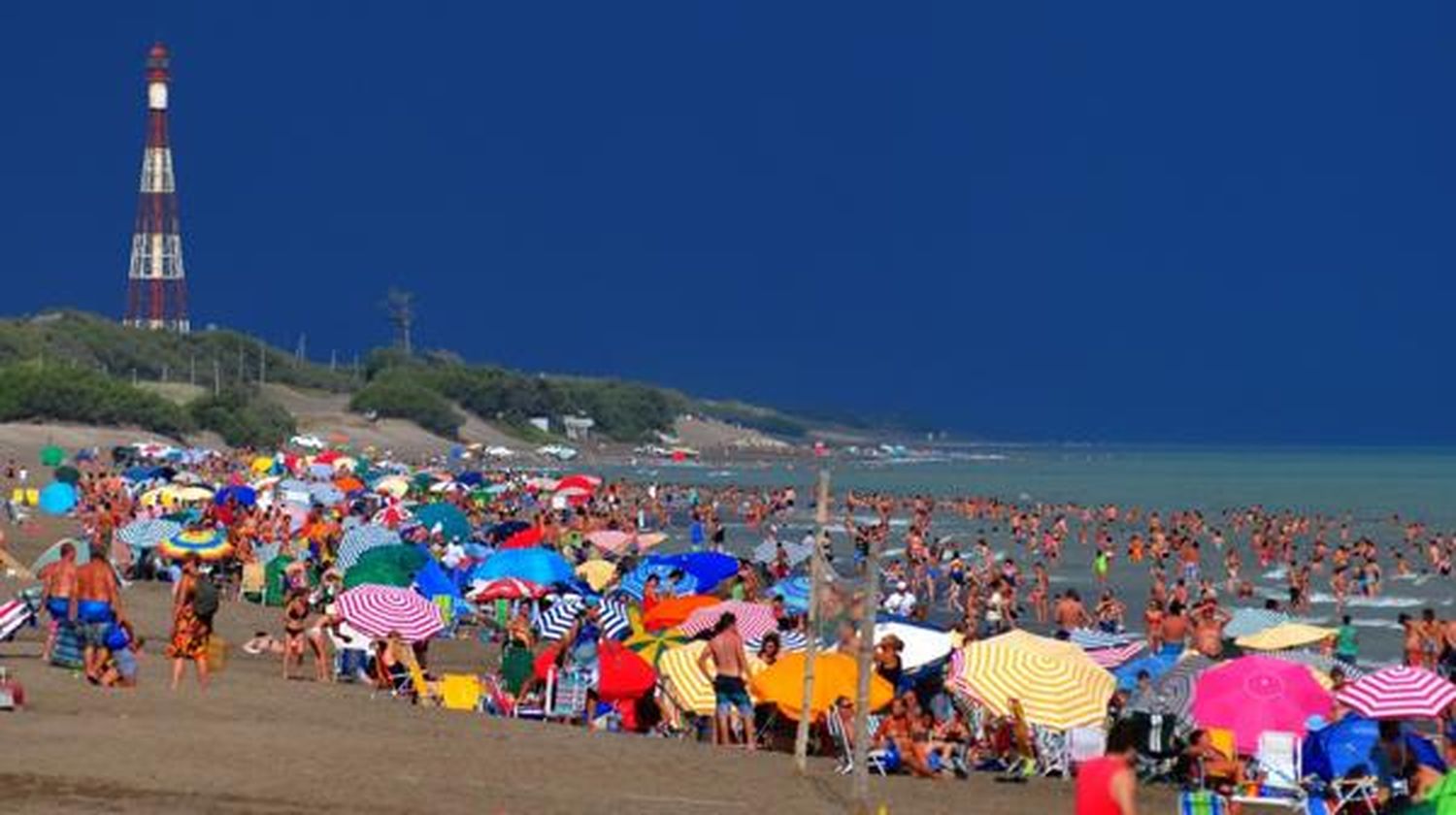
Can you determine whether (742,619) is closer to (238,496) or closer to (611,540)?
(611,540)

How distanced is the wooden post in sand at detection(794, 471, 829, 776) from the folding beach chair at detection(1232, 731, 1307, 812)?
2818 mm

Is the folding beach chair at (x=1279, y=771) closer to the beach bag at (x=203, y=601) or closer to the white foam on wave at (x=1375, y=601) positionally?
the beach bag at (x=203, y=601)

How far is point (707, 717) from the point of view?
1519 cm

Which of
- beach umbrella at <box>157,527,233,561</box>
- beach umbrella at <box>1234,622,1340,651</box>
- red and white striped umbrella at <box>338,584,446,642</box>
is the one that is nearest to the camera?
red and white striped umbrella at <box>338,584,446,642</box>

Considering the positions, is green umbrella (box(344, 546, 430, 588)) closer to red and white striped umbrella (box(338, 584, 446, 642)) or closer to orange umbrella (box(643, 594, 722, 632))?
orange umbrella (box(643, 594, 722, 632))

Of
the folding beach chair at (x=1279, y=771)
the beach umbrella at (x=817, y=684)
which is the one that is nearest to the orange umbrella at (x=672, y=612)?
the beach umbrella at (x=817, y=684)

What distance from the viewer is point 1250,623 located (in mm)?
20953

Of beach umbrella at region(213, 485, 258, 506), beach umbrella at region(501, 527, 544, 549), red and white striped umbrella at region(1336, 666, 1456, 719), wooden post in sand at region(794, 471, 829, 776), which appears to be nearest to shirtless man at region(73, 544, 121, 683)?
wooden post in sand at region(794, 471, 829, 776)

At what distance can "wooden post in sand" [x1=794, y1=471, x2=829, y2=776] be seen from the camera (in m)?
11.6

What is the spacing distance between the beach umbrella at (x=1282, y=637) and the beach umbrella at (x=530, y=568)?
7.28 m

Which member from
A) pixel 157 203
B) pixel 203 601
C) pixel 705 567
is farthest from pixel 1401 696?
pixel 157 203

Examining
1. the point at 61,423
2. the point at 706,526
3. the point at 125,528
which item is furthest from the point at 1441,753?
the point at 61,423

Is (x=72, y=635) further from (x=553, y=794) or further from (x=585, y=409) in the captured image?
(x=585, y=409)

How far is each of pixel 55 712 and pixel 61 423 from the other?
207ft
